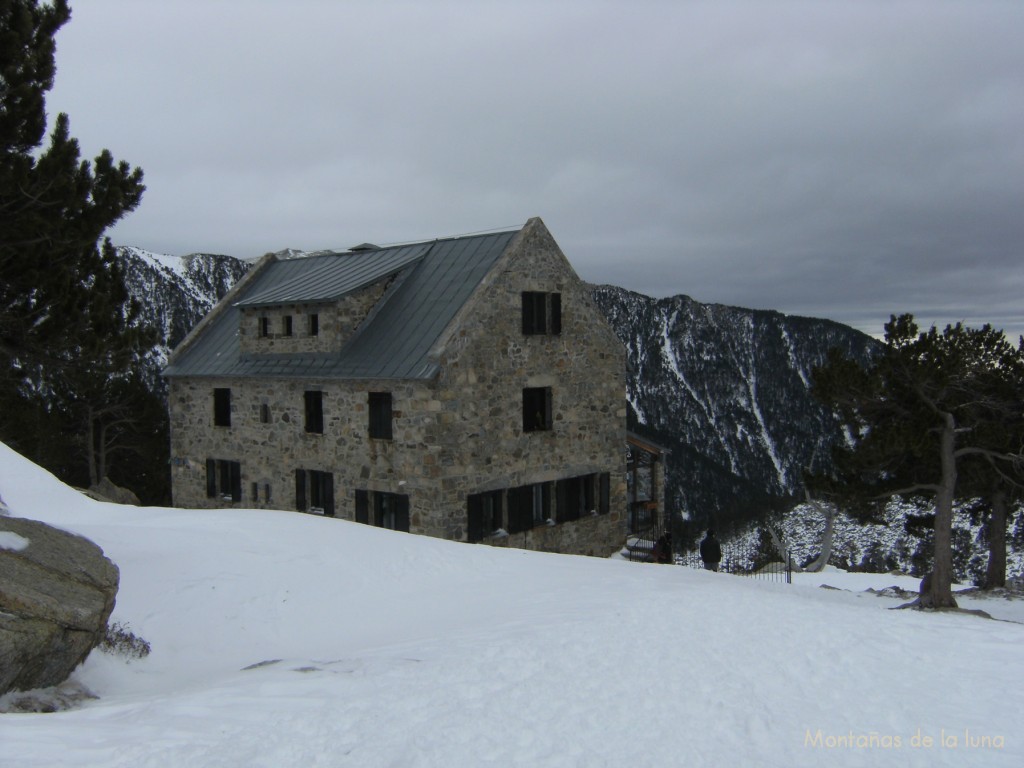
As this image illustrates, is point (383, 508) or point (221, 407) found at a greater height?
point (221, 407)

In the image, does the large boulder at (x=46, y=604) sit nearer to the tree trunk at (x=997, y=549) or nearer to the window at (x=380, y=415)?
the window at (x=380, y=415)

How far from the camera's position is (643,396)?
137 metres

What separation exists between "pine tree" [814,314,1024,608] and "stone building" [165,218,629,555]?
6539 mm

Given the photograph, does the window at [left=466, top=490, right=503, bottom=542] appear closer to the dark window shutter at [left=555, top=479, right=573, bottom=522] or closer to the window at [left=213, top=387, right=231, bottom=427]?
the dark window shutter at [left=555, top=479, right=573, bottom=522]

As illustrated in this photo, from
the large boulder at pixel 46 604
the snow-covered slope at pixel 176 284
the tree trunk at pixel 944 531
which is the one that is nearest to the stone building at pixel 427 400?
the tree trunk at pixel 944 531

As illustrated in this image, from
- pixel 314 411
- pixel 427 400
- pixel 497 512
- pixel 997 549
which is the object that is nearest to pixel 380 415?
pixel 427 400

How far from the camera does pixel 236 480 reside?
77.2 ft

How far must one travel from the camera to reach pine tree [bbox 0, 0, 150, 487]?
1405 cm

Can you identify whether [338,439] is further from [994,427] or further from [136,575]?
[994,427]

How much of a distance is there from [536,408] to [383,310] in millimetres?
4961

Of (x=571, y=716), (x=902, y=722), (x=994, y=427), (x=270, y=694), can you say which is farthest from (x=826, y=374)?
(x=270, y=694)

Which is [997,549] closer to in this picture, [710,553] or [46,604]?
[710,553]

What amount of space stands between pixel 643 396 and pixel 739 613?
422 ft

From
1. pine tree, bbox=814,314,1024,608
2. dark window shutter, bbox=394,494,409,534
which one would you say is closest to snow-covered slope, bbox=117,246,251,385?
dark window shutter, bbox=394,494,409,534
